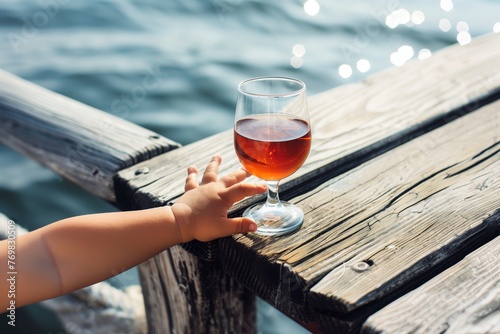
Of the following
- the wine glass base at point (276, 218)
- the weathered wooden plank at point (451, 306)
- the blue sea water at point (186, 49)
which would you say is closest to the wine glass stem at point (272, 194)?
the wine glass base at point (276, 218)

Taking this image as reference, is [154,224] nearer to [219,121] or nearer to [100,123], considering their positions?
[100,123]

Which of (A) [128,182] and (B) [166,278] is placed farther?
(B) [166,278]

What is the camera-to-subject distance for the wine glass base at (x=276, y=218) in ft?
4.85

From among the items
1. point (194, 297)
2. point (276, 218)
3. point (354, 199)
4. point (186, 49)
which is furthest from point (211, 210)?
point (186, 49)

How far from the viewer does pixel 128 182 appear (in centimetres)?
182

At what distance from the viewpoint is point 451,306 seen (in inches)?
46.7

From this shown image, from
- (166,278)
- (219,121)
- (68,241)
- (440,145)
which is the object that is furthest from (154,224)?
(219,121)

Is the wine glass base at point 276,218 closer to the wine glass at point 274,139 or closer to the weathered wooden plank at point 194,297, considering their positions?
the wine glass at point 274,139

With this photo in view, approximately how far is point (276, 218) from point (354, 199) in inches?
9.4

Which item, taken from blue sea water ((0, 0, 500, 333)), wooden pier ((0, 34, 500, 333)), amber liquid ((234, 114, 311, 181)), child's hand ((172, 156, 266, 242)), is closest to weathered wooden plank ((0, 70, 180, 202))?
wooden pier ((0, 34, 500, 333))

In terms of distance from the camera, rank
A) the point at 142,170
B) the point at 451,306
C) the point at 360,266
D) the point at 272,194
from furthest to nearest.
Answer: the point at 142,170 < the point at 272,194 < the point at 360,266 < the point at 451,306

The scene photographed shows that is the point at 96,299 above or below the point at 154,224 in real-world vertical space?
above

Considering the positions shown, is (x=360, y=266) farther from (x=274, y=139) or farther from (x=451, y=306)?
(x=274, y=139)

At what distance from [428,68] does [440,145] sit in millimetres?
735
